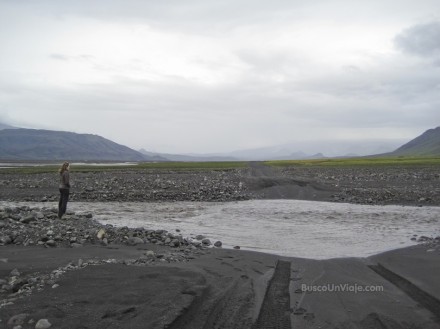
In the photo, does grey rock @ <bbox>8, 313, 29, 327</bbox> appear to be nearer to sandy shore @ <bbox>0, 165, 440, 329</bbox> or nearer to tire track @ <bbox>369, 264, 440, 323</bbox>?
sandy shore @ <bbox>0, 165, 440, 329</bbox>

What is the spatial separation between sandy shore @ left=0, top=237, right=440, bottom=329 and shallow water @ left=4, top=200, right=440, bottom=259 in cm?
289

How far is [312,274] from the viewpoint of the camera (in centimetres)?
Answer: 1145

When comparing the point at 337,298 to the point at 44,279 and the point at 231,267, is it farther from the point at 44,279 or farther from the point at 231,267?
the point at 44,279

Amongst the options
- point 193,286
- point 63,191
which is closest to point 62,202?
point 63,191

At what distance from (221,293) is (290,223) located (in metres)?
13.5

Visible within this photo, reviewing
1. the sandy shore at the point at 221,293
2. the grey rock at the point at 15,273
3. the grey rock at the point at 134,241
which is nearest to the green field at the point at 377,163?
the grey rock at the point at 134,241

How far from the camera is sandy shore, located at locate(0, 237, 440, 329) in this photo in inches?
301

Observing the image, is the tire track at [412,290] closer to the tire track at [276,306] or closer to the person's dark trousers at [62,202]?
the tire track at [276,306]

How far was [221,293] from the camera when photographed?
9.35 meters

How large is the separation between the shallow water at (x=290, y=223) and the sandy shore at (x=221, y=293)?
2894 millimetres

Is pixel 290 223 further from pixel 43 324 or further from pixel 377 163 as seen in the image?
pixel 377 163

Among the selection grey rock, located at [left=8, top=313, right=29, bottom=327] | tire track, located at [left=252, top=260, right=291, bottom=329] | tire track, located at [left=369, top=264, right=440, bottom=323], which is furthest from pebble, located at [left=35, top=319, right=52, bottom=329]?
tire track, located at [left=369, top=264, right=440, bottom=323]

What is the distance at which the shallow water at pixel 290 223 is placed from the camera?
16.2m

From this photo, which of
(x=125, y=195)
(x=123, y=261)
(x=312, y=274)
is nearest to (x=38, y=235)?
(x=123, y=261)
